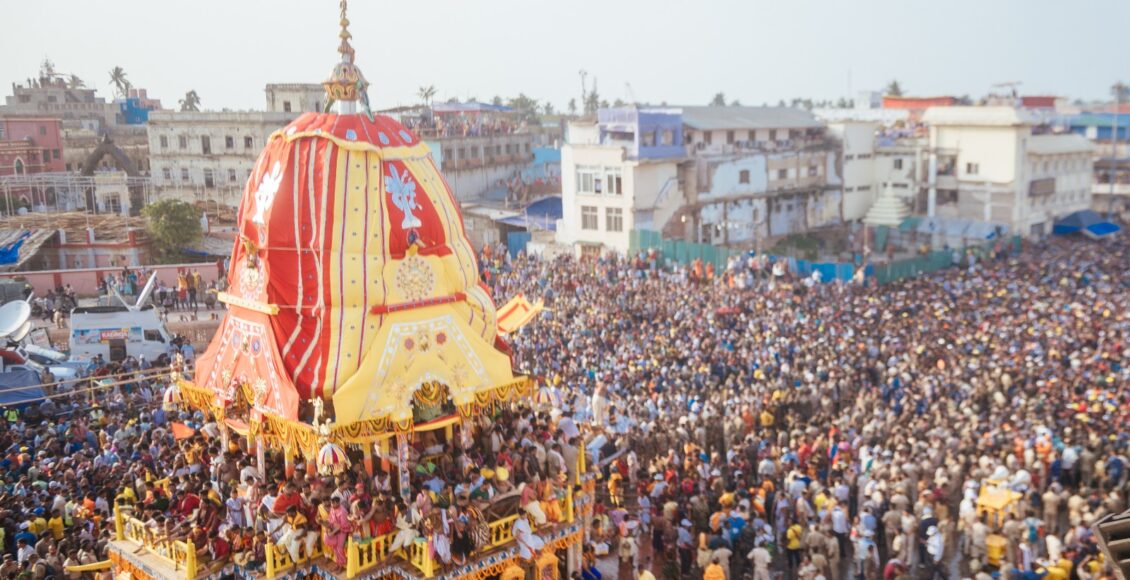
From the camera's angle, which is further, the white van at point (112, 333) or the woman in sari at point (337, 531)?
the white van at point (112, 333)

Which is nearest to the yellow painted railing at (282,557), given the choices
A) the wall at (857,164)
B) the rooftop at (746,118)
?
the rooftop at (746,118)

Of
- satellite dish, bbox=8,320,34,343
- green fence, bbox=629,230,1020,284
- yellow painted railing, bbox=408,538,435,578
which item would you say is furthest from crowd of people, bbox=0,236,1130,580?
green fence, bbox=629,230,1020,284

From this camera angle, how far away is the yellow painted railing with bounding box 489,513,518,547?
13305 mm

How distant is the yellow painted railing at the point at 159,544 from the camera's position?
41.7 ft

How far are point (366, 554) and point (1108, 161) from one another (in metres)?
60.2

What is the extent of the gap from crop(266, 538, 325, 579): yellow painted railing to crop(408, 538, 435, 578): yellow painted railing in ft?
3.78

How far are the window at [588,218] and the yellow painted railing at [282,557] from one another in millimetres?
30966

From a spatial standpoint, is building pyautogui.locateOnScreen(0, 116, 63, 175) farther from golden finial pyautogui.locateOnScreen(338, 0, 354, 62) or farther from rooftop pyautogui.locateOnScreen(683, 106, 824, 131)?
golden finial pyautogui.locateOnScreen(338, 0, 354, 62)

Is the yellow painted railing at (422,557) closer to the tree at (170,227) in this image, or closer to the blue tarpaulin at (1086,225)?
the tree at (170,227)

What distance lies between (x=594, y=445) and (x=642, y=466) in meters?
1.20

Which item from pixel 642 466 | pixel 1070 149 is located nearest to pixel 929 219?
pixel 1070 149

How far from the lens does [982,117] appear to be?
49.0 m

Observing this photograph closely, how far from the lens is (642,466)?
67.9ft

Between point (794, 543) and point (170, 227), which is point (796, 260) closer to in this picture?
point (794, 543)
